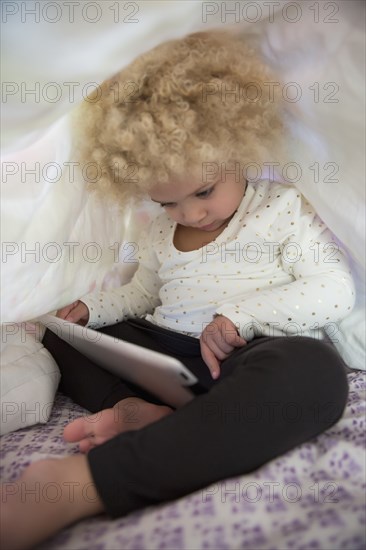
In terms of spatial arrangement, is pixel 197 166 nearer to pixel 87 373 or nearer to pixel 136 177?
pixel 136 177

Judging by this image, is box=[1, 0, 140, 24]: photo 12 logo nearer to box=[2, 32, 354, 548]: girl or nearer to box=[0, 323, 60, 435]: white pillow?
box=[2, 32, 354, 548]: girl

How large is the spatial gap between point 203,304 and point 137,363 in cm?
23

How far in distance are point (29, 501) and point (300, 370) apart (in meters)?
0.28

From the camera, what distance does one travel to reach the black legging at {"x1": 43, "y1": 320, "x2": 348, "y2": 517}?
512 millimetres

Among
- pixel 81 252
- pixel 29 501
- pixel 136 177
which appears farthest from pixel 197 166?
pixel 29 501

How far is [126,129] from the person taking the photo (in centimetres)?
75

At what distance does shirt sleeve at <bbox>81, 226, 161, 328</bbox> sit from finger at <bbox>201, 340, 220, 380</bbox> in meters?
0.22

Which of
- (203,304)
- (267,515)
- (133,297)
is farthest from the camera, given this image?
(133,297)

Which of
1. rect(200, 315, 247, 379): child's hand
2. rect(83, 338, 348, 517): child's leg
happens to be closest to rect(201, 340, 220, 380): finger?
rect(200, 315, 247, 379): child's hand

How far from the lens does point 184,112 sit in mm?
726

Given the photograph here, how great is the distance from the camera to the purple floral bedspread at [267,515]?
0.47 m

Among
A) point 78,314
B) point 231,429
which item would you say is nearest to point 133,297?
point 78,314

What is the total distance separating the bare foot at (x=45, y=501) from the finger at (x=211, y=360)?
0.22 m

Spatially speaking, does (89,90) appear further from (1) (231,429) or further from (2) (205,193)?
(1) (231,429)
